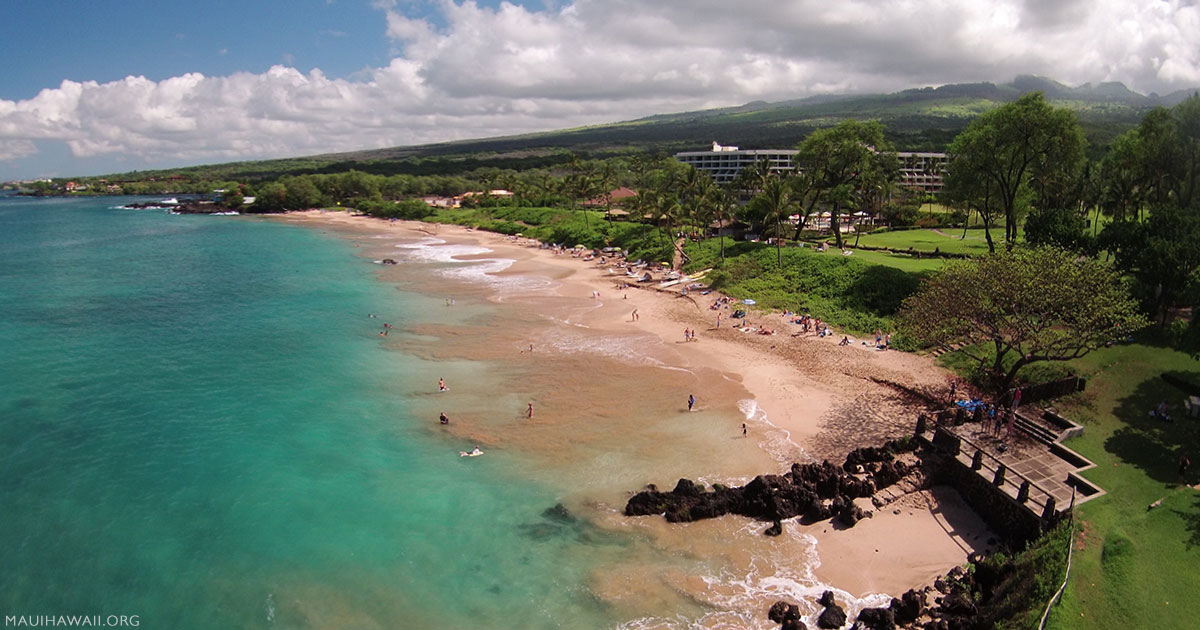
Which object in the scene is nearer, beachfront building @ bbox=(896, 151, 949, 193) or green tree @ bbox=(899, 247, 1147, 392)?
green tree @ bbox=(899, 247, 1147, 392)

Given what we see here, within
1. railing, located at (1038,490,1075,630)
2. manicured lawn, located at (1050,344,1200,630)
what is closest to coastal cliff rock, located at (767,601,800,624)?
railing, located at (1038,490,1075,630)

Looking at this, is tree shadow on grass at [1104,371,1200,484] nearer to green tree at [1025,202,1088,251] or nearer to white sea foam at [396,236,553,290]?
green tree at [1025,202,1088,251]

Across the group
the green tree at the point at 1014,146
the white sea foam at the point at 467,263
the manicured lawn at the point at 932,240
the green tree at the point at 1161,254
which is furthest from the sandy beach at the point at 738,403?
the manicured lawn at the point at 932,240

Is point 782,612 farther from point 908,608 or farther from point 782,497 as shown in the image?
point 782,497

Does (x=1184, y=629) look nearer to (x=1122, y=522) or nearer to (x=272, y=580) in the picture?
(x=1122, y=522)

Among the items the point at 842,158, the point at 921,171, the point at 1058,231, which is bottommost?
the point at 1058,231

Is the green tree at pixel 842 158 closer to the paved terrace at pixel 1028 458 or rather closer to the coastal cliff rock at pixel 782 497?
the paved terrace at pixel 1028 458

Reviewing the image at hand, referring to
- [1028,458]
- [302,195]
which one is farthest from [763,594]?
[302,195]
